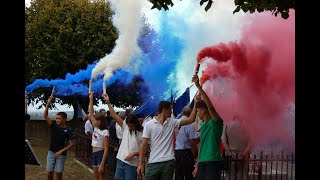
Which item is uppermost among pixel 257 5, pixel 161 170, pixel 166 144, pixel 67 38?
pixel 67 38

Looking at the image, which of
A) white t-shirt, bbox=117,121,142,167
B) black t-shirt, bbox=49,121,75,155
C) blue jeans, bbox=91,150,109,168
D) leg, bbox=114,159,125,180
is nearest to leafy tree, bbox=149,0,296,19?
white t-shirt, bbox=117,121,142,167

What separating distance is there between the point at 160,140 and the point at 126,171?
115 cm

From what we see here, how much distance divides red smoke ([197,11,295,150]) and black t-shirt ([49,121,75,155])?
3700mm

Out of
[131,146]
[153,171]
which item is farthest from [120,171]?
[153,171]

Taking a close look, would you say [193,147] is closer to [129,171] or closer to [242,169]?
[242,169]

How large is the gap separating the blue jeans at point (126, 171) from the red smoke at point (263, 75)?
4155mm

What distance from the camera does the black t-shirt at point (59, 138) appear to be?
30.5 ft

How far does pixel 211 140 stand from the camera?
6.98m

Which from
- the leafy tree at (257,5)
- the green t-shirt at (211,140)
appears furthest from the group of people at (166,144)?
the leafy tree at (257,5)

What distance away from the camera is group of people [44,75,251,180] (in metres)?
7.00

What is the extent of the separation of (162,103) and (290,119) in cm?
626
